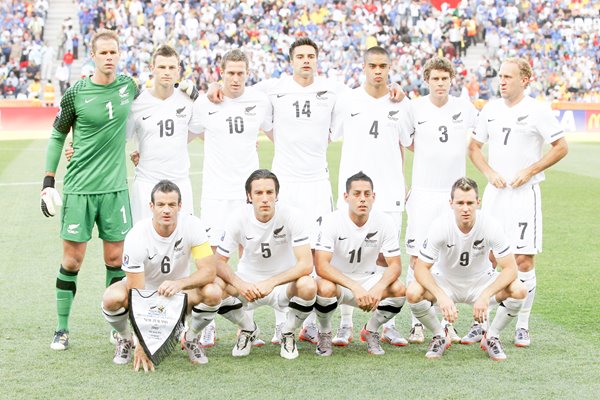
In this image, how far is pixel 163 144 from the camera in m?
7.60

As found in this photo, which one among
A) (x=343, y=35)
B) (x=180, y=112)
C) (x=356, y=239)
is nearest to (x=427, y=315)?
(x=356, y=239)

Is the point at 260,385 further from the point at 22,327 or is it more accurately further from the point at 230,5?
the point at 230,5

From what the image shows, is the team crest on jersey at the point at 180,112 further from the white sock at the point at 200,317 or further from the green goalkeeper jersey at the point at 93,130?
the white sock at the point at 200,317

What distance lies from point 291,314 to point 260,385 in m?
0.94

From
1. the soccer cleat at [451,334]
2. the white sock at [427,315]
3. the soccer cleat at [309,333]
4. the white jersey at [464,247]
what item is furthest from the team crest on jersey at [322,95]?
the soccer cleat at [451,334]

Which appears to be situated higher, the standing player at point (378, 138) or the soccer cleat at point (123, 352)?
the standing player at point (378, 138)

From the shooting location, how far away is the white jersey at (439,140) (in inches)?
309

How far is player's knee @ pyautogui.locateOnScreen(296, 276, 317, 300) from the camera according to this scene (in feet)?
22.9

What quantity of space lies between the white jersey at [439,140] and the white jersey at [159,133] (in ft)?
6.15

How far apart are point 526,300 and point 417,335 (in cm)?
89

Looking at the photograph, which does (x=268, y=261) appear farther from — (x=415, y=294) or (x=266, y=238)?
(x=415, y=294)

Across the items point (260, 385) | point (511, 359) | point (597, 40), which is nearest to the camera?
point (260, 385)

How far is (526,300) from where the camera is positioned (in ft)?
24.7

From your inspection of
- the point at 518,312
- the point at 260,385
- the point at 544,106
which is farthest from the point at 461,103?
the point at 260,385
